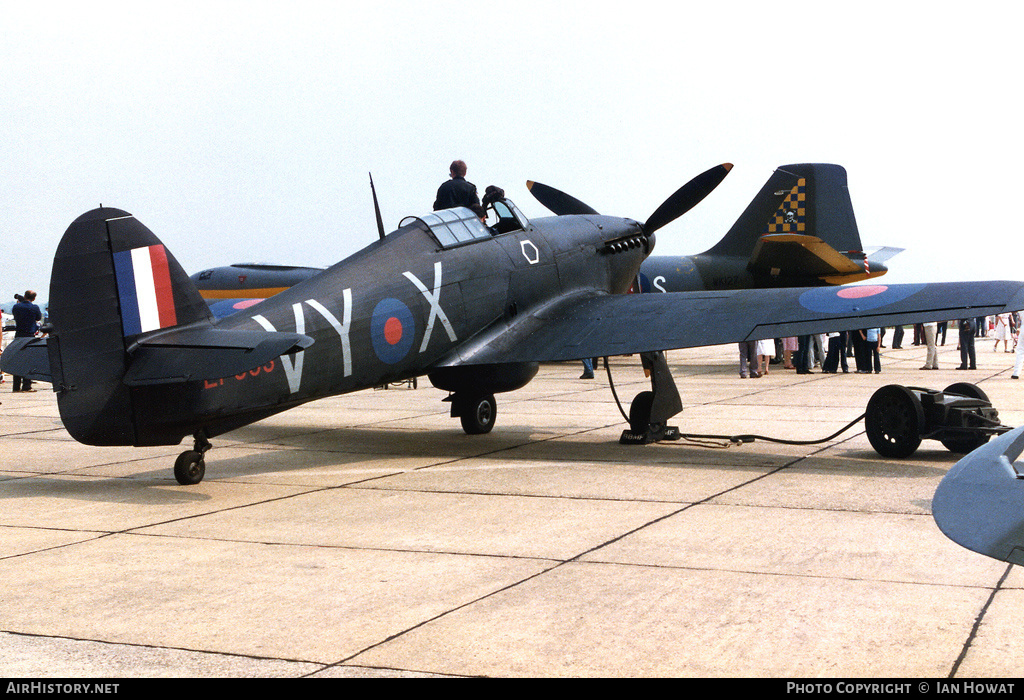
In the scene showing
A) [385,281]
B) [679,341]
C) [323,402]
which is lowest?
[323,402]

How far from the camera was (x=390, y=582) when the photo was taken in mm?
5434

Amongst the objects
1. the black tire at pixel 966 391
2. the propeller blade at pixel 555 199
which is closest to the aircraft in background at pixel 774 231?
the propeller blade at pixel 555 199

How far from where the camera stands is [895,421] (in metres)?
9.69

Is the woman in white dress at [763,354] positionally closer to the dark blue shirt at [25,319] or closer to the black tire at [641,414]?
the black tire at [641,414]

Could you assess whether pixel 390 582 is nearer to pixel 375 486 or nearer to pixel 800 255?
pixel 375 486

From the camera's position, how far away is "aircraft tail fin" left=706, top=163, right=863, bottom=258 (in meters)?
26.6

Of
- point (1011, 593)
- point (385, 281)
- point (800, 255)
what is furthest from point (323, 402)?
point (1011, 593)

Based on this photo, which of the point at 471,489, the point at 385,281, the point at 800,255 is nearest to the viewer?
the point at 471,489

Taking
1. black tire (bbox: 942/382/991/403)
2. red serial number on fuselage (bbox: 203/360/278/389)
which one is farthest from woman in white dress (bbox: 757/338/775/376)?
red serial number on fuselage (bbox: 203/360/278/389)

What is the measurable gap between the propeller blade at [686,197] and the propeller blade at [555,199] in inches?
72.9

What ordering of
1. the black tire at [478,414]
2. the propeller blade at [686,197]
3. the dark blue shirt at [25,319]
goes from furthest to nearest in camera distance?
the dark blue shirt at [25,319] → the propeller blade at [686,197] → the black tire at [478,414]

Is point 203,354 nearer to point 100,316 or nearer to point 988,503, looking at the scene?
point 100,316

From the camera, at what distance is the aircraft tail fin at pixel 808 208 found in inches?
1046
